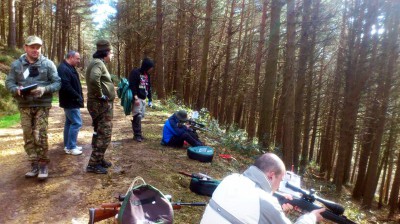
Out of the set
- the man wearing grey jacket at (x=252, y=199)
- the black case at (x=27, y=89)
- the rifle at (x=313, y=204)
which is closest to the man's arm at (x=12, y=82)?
the black case at (x=27, y=89)

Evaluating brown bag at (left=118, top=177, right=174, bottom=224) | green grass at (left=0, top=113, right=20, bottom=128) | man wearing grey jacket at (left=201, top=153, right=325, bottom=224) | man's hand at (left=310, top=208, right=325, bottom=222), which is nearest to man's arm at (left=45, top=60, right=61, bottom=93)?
brown bag at (left=118, top=177, right=174, bottom=224)

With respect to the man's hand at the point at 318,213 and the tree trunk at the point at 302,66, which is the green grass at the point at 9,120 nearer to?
the tree trunk at the point at 302,66

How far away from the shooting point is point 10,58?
66.2ft

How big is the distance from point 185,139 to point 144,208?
518 cm

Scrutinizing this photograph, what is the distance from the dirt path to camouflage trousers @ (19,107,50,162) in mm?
647

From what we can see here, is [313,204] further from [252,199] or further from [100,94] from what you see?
[100,94]

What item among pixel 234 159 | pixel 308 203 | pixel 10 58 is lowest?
pixel 234 159

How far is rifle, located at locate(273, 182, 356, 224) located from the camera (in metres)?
3.20

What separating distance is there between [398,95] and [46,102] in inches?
632

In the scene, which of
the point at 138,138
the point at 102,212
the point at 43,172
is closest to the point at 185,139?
the point at 138,138

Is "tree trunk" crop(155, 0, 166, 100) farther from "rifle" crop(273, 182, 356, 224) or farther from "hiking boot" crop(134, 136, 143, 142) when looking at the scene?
"rifle" crop(273, 182, 356, 224)

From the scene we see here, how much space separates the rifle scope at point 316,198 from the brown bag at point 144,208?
55.5 inches

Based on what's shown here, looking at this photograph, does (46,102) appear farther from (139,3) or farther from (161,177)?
(139,3)

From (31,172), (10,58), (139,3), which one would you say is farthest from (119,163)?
(139,3)
